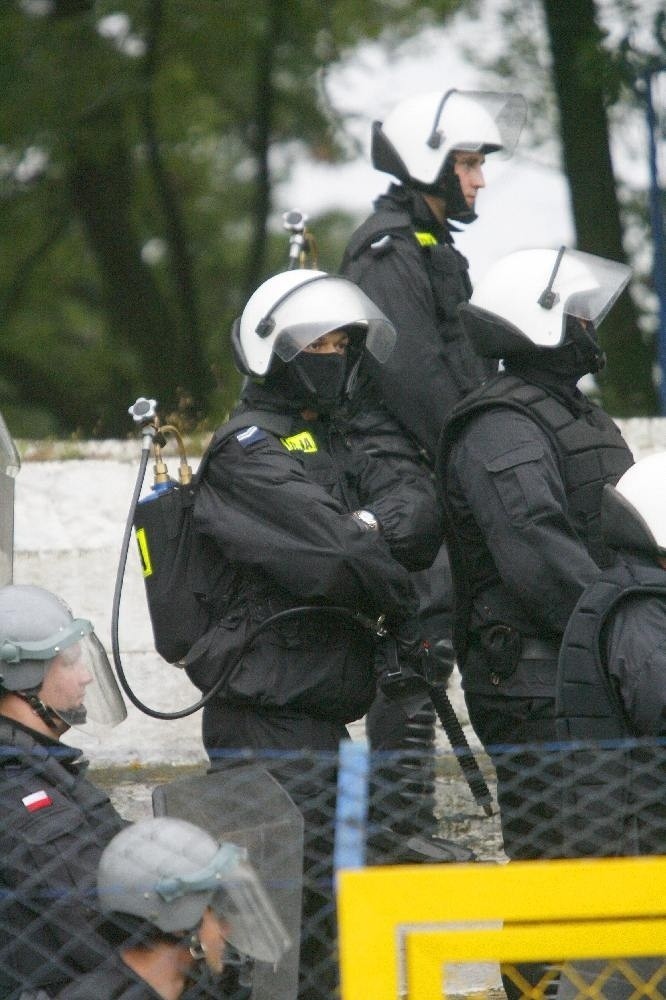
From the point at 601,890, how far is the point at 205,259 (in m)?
13.9

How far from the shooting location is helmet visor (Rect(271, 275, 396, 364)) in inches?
184


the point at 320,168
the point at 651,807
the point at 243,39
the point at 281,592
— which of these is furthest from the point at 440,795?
the point at 320,168

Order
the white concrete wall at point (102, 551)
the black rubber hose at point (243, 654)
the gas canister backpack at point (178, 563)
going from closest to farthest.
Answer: the black rubber hose at point (243, 654) → the gas canister backpack at point (178, 563) → the white concrete wall at point (102, 551)

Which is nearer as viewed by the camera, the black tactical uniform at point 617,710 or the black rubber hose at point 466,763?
the black tactical uniform at point 617,710

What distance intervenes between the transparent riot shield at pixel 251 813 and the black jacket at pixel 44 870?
0.23m

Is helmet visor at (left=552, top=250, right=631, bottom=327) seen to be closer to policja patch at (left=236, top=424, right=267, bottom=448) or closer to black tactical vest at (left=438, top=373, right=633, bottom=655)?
black tactical vest at (left=438, top=373, right=633, bottom=655)

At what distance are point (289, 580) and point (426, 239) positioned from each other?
1.64 m

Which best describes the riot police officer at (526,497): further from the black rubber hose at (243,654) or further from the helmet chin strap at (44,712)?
the helmet chin strap at (44,712)

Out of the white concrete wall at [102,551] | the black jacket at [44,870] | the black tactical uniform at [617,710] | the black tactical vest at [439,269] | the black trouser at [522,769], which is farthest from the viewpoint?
the white concrete wall at [102,551]

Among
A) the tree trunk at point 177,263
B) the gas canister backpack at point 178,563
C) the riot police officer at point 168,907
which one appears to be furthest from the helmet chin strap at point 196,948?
the tree trunk at point 177,263

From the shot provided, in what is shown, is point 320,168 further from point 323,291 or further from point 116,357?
point 323,291

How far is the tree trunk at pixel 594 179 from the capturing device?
9.90 metres

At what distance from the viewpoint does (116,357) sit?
14703 millimetres

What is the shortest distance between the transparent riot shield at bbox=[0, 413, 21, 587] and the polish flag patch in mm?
1521
